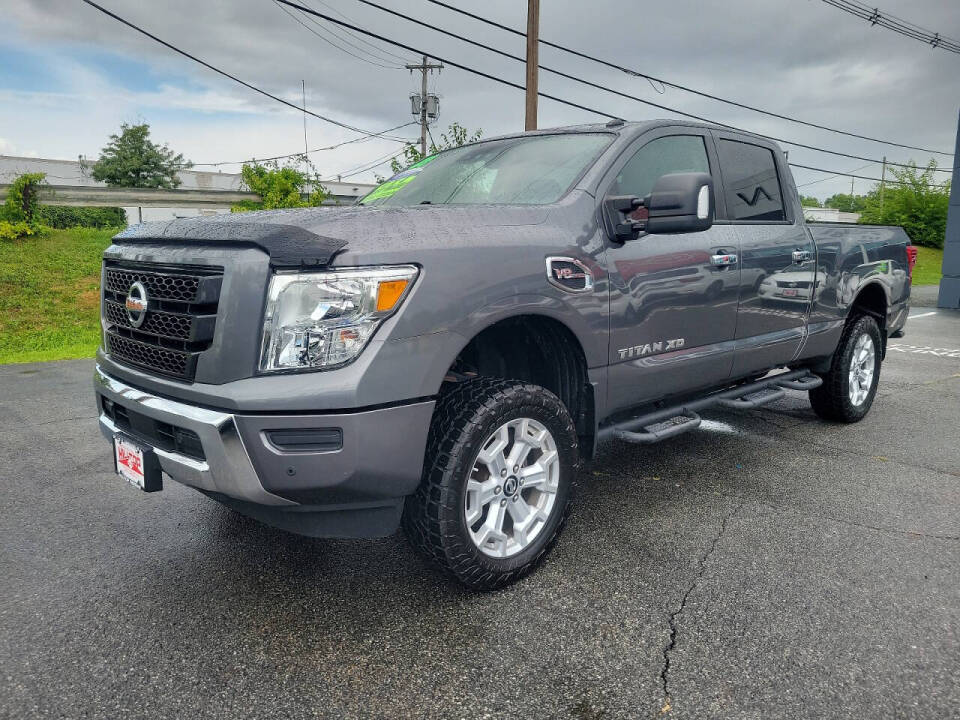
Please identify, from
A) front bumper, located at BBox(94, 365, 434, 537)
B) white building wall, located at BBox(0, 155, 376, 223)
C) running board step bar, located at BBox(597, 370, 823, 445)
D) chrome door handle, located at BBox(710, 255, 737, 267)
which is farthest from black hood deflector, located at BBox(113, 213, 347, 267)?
white building wall, located at BBox(0, 155, 376, 223)

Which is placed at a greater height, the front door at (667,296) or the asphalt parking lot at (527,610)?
the front door at (667,296)

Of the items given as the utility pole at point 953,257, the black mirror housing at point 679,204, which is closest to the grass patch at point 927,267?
the utility pole at point 953,257

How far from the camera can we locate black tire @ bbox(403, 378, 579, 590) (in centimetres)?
262

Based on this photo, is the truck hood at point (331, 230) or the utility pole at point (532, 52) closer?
the truck hood at point (331, 230)

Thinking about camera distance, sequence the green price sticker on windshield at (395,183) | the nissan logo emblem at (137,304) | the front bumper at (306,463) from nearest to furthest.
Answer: the front bumper at (306,463)
the nissan logo emblem at (137,304)
the green price sticker on windshield at (395,183)

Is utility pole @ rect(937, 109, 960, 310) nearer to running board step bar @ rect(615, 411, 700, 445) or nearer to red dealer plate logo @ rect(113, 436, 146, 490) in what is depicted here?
running board step bar @ rect(615, 411, 700, 445)

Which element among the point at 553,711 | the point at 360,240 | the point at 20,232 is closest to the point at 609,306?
the point at 360,240

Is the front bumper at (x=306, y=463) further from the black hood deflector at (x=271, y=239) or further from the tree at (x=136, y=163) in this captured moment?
the tree at (x=136, y=163)

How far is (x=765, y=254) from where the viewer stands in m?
4.12

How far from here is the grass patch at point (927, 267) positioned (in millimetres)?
23523

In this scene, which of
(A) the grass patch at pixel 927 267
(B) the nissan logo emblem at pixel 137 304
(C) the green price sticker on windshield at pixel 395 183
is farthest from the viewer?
(A) the grass patch at pixel 927 267

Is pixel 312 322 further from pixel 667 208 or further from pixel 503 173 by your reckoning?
pixel 503 173

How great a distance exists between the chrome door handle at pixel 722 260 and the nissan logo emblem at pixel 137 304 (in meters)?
2.62

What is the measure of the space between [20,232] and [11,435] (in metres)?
12.3
